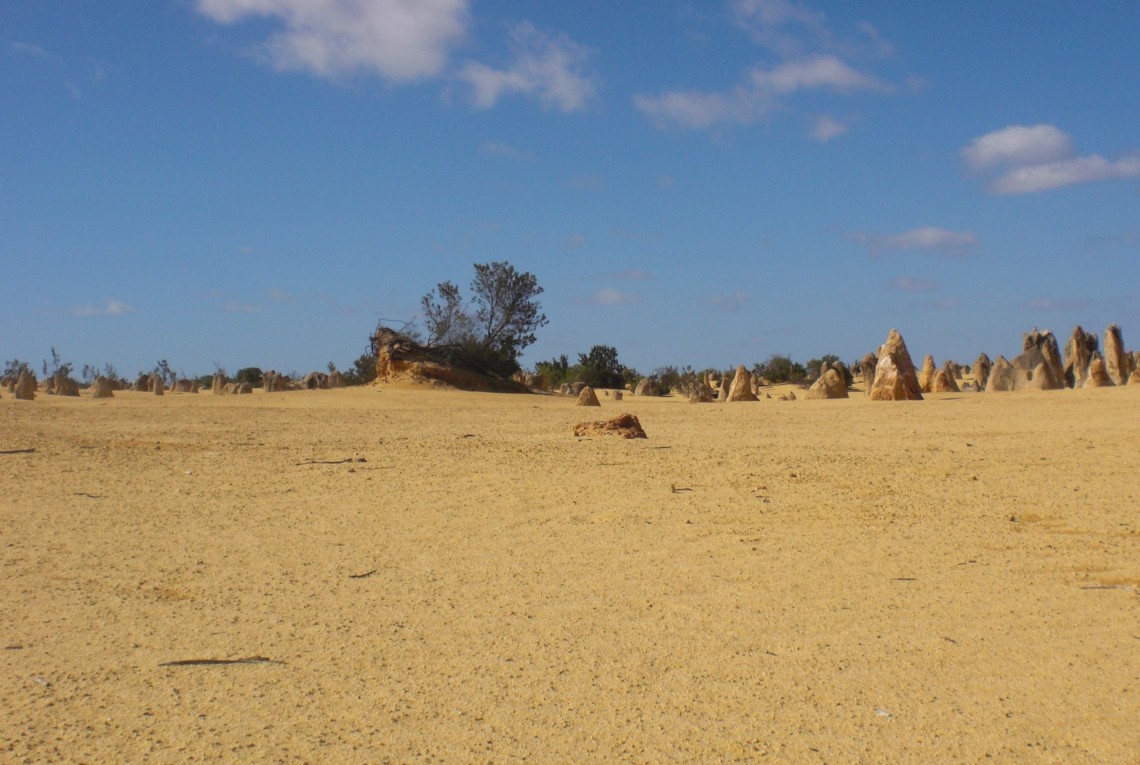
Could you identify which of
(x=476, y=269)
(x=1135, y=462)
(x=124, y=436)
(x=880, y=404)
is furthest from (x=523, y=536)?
(x=476, y=269)

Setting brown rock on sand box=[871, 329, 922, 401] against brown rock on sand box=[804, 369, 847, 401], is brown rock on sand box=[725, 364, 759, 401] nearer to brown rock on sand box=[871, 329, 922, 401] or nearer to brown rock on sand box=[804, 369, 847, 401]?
brown rock on sand box=[804, 369, 847, 401]

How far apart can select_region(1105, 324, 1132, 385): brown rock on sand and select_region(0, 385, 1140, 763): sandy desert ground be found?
1464 centimetres

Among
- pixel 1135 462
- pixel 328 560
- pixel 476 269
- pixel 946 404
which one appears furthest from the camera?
pixel 476 269

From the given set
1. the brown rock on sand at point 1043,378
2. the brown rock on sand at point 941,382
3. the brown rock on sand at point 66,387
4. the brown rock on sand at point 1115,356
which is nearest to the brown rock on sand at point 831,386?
the brown rock on sand at point 941,382

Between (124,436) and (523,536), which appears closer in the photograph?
(523,536)

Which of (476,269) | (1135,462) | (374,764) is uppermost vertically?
(476,269)

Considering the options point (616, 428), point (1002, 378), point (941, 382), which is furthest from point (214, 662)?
point (1002, 378)

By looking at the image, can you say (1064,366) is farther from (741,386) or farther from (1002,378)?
(741,386)

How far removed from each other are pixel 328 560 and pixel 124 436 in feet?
23.1

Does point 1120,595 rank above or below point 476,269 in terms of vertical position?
below

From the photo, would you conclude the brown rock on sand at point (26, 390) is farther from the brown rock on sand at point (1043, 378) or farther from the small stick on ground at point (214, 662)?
the brown rock on sand at point (1043, 378)

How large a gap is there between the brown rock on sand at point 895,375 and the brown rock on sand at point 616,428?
7.18 m

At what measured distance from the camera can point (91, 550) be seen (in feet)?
19.0

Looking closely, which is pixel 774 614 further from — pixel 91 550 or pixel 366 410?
pixel 366 410
